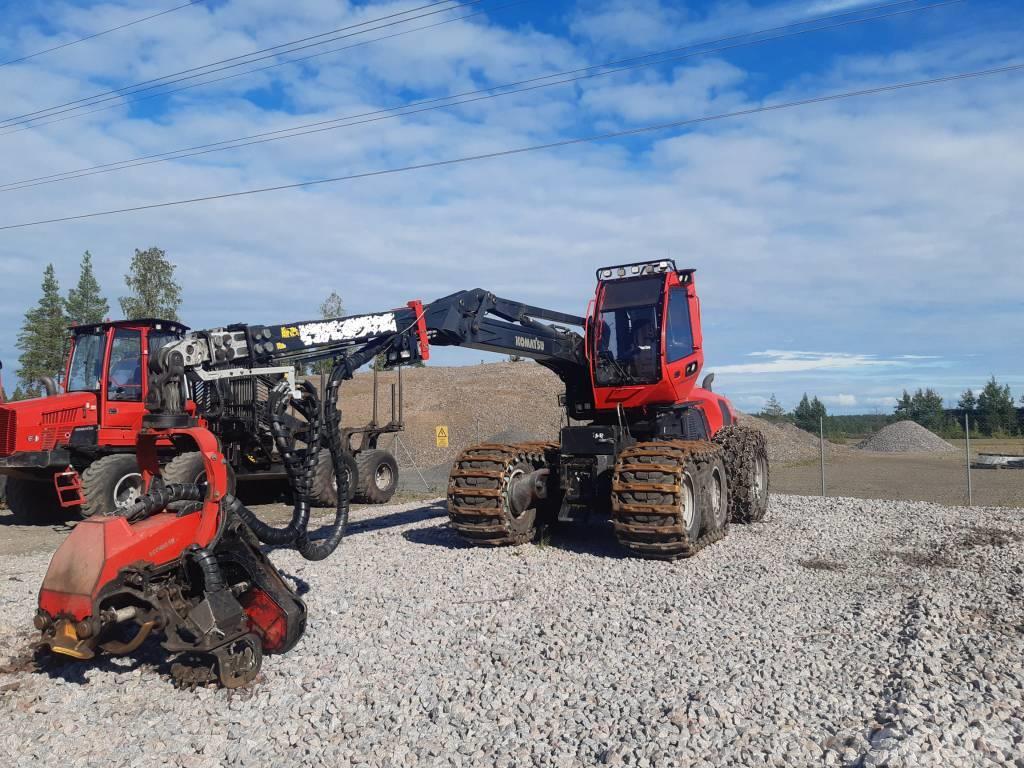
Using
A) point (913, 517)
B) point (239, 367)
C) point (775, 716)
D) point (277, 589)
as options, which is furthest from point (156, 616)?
point (913, 517)

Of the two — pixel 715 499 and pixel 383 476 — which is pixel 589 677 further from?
pixel 383 476

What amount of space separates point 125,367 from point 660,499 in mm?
9466

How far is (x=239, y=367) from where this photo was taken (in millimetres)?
7676

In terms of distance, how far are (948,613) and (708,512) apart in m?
3.49

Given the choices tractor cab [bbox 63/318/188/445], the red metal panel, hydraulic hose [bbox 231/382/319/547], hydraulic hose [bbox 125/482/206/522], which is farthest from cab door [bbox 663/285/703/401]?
the red metal panel

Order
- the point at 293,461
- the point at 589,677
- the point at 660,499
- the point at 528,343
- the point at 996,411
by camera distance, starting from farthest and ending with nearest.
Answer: the point at 996,411 → the point at 528,343 → the point at 660,499 → the point at 293,461 → the point at 589,677

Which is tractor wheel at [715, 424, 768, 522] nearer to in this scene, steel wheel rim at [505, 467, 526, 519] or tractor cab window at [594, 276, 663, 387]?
tractor cab window at [594, 276, 663, 387]

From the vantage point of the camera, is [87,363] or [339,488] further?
[87,363]

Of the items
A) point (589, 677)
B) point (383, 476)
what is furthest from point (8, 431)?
point (589, 677)

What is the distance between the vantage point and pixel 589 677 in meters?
5.82

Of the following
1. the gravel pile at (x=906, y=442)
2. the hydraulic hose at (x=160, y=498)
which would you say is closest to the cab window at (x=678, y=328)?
the hydraulic hose at (x=160, y=498)

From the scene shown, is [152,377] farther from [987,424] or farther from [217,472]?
[987,424]

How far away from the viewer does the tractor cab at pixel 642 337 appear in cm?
1081

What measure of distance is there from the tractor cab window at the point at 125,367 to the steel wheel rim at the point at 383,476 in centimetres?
489
